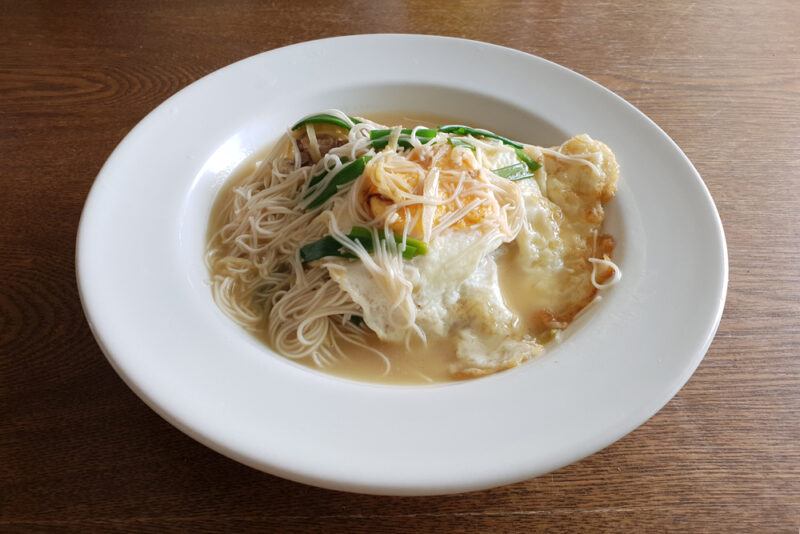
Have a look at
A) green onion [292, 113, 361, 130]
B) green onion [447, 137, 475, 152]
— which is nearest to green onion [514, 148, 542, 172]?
green onion [447, 137, 475, 152]

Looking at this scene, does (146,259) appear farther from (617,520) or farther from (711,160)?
(711,160)

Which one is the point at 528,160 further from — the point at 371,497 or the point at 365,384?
the point at 371,497

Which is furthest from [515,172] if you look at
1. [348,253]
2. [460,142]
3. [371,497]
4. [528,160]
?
[371,497]

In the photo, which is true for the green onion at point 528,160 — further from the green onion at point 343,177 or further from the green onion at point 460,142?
the green onion at point 343,177

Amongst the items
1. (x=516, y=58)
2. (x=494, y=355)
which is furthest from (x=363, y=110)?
(x=494, y=355)

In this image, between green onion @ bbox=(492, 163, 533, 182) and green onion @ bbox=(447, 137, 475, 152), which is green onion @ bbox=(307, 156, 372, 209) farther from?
green onion @ bbox=(492, 163, 533, 182)

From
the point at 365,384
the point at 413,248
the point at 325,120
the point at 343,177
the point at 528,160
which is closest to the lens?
the point at 365,384
